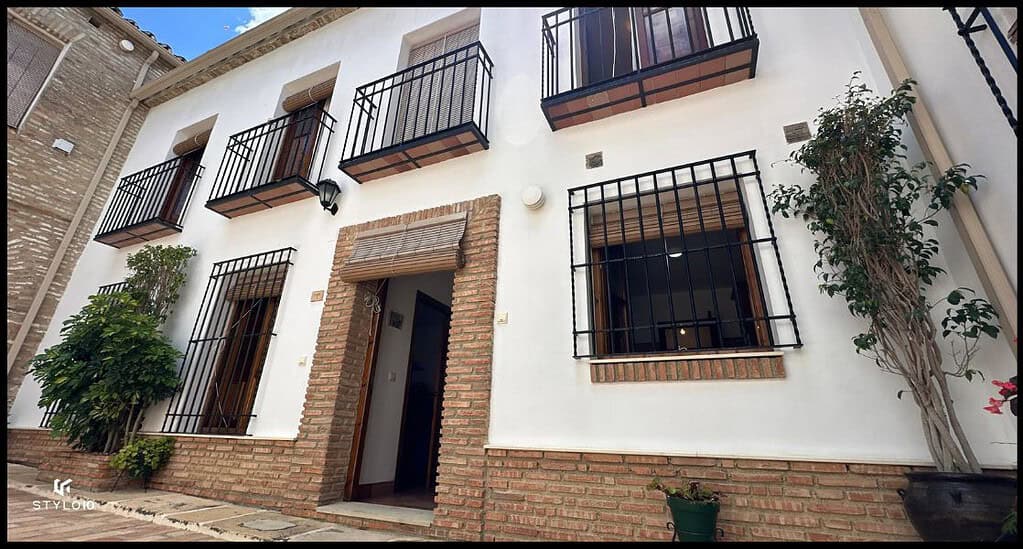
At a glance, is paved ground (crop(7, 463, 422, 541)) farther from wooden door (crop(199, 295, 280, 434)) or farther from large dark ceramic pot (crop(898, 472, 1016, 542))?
large dark ceramic pot (crop(898, 472, 1016, 542))

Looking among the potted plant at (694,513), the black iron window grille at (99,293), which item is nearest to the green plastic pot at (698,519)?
the potted plant at (694,513)

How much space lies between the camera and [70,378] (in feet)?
14.0

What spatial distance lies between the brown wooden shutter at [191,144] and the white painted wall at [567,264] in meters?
2.24

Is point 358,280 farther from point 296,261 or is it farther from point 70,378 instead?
point 70,378

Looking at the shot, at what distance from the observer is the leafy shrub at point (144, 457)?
396cm

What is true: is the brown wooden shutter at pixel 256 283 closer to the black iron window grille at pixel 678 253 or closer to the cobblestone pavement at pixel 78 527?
the cobblestone pavement at pixel 78 527

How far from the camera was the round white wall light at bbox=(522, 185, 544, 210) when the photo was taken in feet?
11.5

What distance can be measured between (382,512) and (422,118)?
4214 mm

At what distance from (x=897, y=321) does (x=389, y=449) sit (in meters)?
4.38

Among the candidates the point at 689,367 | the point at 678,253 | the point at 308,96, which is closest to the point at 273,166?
the point at 308,96

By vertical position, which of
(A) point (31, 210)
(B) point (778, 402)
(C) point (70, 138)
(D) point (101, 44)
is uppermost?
(D) point (101, 44)

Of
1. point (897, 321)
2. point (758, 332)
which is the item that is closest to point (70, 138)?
point (758, 332)

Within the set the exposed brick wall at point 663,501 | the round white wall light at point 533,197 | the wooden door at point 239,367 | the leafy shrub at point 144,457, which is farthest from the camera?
the wooden door at point 239,367

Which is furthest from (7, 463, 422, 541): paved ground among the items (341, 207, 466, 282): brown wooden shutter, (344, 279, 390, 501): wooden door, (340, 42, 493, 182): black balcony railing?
(340, 42, 493, 182): black balcony railing
